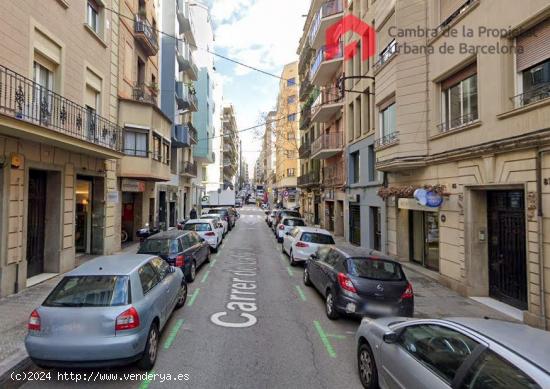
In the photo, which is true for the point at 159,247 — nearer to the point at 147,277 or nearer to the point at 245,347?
the point at 147,277

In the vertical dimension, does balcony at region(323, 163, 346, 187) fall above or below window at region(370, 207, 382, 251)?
above

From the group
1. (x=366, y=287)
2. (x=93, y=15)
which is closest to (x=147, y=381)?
(x=366, y=287)

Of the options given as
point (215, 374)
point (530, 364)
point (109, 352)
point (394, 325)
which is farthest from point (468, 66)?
point (109, 352)

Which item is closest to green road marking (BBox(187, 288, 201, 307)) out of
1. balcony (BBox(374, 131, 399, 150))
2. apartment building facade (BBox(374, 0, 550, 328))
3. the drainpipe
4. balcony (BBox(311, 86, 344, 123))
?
apartment building facade (BBox(374, 0, 550, 328))

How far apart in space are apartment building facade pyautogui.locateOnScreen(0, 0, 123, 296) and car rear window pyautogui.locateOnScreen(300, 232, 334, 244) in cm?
768

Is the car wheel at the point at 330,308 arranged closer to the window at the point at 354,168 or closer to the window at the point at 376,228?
the window at the point at 376,228

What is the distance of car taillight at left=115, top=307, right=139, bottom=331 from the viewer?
438cm

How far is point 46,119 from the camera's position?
9031mm

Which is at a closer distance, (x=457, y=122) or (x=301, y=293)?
(x=301, y=293)

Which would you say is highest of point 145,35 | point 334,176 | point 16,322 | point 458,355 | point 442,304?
point 145,35

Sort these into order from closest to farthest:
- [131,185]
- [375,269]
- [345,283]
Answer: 1. [345,283]
2. [375,269]
3. [131,185]

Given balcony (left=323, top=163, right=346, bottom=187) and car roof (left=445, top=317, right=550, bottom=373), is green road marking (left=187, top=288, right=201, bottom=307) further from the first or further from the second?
balcony (left=323, top=163, right=346, bottom=187)

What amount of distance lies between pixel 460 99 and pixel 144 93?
15.0 m

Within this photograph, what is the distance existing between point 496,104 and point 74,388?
9.93m
